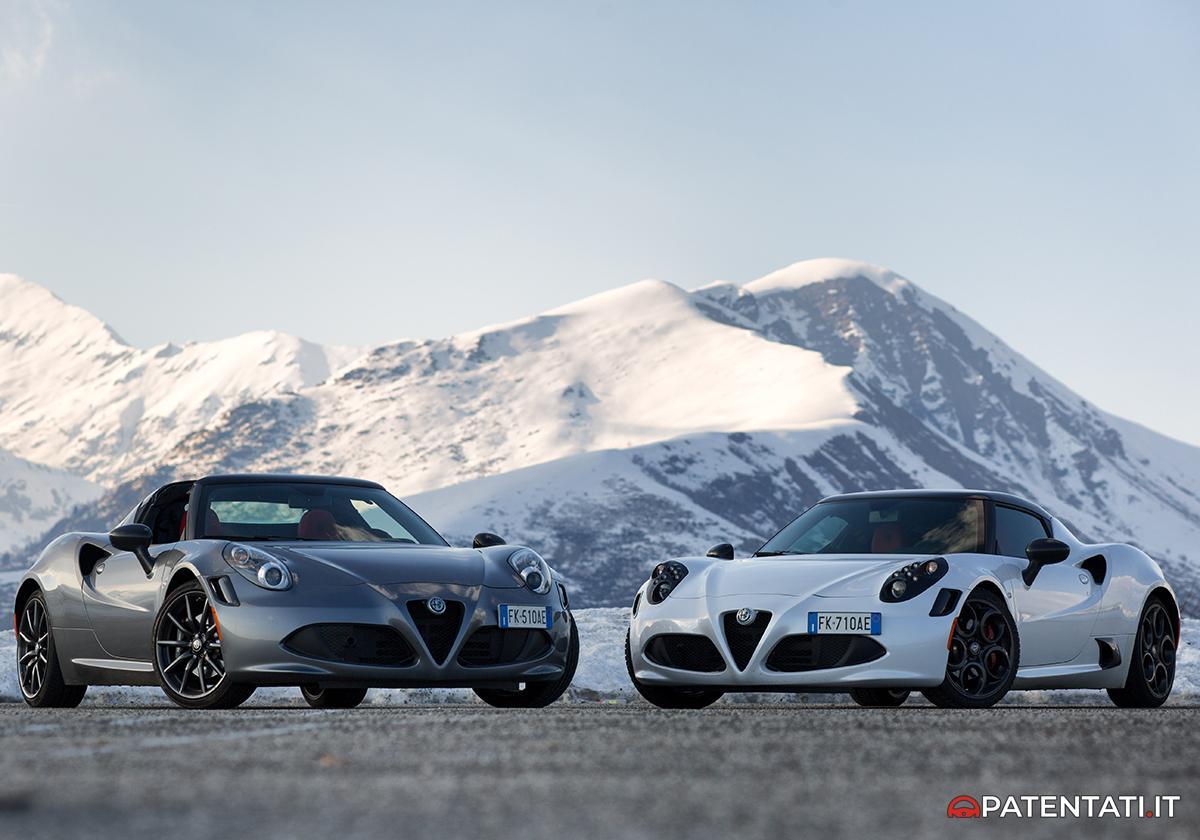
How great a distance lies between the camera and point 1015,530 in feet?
36.3

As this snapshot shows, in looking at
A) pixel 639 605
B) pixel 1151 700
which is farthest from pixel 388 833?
pixel 1151 700

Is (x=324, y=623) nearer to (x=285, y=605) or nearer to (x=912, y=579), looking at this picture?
(x=285, y=605)

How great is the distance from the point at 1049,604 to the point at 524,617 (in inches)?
124

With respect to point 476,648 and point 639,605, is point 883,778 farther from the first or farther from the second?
point 639,605

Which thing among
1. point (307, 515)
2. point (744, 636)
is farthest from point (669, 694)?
point (307, 515)

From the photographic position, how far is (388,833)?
4.04 m

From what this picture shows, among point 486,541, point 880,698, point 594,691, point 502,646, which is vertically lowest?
point 594,691

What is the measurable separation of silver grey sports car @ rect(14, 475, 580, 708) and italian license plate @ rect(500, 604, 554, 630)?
11 millimetres

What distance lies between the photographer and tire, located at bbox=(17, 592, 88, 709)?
10.9 metres

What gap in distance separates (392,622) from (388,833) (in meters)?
5.28

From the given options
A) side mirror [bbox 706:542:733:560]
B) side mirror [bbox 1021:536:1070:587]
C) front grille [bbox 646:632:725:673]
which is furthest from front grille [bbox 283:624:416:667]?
side mirror [bbox 1021:536:1070:587]

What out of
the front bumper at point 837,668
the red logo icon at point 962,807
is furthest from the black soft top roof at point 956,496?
the red logo icon at point 962,807

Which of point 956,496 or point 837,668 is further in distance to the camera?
point 956,496

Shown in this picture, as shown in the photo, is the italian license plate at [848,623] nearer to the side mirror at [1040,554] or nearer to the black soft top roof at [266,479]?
the side mirror at [1040,554]
